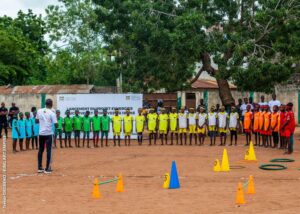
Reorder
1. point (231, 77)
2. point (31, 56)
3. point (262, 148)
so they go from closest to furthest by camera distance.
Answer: point (262, 148), point (231, 77), point (31, 56)

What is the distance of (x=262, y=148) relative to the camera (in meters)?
22.7

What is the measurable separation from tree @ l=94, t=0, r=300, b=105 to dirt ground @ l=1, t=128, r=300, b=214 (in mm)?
7019

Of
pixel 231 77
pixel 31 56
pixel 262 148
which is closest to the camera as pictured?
pixel 262 148

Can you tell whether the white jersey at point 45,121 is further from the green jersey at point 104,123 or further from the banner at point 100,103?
the banner at point 100,103

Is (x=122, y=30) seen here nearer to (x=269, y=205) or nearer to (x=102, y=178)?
(x=102, y=178)

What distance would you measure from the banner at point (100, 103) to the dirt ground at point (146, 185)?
717cm

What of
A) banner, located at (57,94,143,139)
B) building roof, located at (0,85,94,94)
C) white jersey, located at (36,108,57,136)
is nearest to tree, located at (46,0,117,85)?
building roof, located at (0,85,94,94)

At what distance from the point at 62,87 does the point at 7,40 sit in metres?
8.09

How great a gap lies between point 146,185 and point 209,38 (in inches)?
649

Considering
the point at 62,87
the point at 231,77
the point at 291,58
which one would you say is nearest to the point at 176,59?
the point at 231,77

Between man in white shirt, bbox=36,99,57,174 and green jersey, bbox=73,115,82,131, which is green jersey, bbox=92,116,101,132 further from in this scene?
man in white shirt, bbox=36,99,57,174

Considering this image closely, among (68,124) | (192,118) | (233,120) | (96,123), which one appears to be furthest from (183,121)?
(68,124)

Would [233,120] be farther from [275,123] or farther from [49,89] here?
[49,89]

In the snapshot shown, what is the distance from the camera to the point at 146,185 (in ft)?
43.4
